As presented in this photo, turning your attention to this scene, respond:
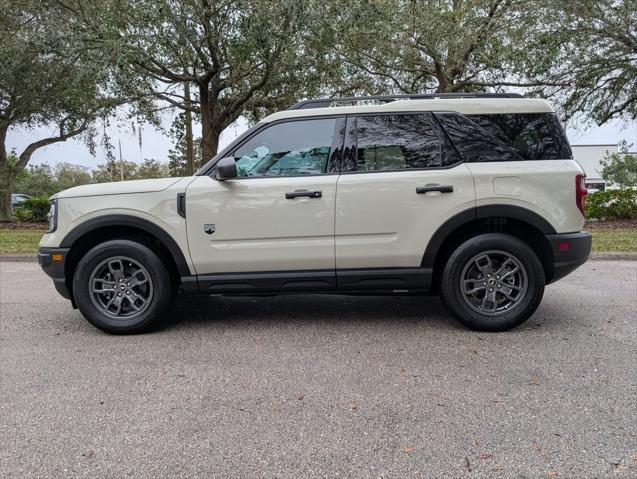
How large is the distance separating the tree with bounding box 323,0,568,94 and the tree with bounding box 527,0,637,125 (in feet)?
1.23

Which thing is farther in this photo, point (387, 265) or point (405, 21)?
point (405, 21)

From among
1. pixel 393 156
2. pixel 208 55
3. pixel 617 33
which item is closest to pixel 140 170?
pixel 208 55

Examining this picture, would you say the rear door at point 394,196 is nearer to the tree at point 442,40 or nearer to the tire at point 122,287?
the tire at point 122,287

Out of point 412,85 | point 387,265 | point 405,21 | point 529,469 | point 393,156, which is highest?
point 405,21

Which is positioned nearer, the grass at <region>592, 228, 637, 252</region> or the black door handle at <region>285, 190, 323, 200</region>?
the black door handle at <region>285, 190, 323, 200</region>

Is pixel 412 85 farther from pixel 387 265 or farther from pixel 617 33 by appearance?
pixel 387 265

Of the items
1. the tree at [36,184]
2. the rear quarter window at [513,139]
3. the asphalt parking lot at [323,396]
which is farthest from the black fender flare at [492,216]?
the tree at [36,184]

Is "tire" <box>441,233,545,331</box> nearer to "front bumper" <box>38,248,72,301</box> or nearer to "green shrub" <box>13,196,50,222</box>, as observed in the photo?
"front bumper" <box>38,248,72,301</box>

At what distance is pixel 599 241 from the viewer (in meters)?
10.3

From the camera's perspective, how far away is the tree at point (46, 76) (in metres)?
10.5

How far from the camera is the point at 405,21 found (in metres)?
11.8

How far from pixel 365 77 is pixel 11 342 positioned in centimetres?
1134

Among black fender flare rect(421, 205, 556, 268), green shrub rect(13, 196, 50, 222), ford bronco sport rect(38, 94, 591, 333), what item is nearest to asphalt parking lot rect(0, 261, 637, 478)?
ford bronco sport rect(38, 94, 591, 333)

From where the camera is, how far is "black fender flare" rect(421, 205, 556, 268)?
13.9 feet
